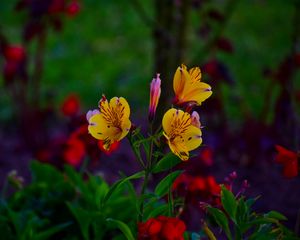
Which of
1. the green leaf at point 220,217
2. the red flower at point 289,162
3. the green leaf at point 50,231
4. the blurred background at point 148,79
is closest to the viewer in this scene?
the green leaf at point 220,217

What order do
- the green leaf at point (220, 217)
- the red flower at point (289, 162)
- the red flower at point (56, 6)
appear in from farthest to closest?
the red flower at point (56, 6) < the red flower at point (289, 162) < the green leaf at point (220, 217)

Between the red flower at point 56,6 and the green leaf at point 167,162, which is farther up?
the red flower at point 56,6

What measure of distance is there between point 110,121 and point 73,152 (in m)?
1.27

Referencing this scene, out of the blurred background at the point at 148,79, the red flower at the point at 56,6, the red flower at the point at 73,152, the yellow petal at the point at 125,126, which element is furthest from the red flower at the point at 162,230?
the red flower at the point at 56,6

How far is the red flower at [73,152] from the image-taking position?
2998 mm

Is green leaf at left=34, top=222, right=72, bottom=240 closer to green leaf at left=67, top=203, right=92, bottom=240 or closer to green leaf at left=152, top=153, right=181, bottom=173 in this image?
green leaf at left=67, top=203, right=92, bottom=240

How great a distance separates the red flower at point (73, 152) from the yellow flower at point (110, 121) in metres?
1.08

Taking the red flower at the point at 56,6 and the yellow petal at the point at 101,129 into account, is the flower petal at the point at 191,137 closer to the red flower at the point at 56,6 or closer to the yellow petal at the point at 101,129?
the yellow petal at the point at 101,129

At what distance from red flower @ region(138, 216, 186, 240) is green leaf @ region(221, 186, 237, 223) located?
19cm

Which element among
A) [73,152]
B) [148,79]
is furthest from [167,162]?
[148,79]

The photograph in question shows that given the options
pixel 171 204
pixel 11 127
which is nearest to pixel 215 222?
pixel 171 204

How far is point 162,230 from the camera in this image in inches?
72.6

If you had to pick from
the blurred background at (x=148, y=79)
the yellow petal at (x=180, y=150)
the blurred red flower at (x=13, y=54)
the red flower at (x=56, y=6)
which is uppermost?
the red flower at (x=56, y=6)

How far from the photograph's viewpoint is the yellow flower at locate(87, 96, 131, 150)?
186 centimetres
